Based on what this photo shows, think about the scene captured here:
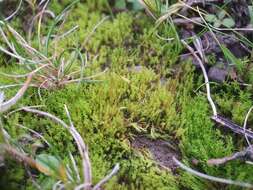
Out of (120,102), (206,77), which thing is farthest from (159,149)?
(206,77)

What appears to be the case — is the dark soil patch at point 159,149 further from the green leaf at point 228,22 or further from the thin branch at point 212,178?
the green leaf at point 228,22

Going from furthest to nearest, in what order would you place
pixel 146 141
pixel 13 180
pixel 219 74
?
pixel 219 74
pixel 146 141
pixel 13 180

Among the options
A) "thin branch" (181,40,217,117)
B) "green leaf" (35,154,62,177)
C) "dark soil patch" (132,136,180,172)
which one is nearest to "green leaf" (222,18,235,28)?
"thin branch" (181,40,217,117)

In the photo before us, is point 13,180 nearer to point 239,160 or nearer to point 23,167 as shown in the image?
point 23,167

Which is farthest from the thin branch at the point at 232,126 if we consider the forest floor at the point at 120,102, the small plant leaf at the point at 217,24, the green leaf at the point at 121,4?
the green leaf at the point at 121,4

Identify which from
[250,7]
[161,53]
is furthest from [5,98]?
[250,7]

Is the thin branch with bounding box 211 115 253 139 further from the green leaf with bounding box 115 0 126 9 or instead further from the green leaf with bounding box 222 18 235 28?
the green leaf with bounding box 115 0 126 9

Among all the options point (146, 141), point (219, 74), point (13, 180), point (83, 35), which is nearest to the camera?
point (13, 180)

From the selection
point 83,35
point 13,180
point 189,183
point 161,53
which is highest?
point 83,35
